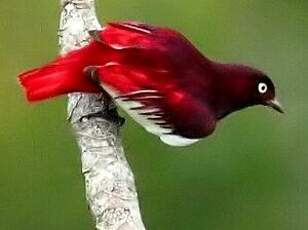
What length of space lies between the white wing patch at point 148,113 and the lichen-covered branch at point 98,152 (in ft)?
0.12

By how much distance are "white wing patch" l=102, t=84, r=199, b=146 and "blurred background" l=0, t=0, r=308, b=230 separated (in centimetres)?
58

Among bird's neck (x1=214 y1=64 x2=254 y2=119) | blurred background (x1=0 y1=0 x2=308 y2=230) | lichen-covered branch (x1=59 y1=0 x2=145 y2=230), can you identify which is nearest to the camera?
lichen-covered branch (x1=59 y1=0 x2=145 y2=230)

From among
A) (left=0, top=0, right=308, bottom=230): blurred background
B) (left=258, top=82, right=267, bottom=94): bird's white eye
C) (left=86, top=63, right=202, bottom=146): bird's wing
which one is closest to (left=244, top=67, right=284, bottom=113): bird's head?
(left=258, top=82, right=267, bottom=94): bird's white eye

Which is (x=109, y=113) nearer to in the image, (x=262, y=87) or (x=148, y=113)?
(x=148, y=113)

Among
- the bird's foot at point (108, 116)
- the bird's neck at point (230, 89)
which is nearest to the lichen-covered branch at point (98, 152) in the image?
the bird's foot at point (108, 116)

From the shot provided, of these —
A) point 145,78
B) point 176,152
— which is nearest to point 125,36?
point 145,78

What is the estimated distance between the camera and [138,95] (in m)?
1.19

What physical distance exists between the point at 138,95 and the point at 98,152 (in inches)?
2.9

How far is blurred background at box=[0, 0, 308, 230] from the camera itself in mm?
1830

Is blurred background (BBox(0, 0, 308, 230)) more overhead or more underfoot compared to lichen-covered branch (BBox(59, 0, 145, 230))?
more underfoot

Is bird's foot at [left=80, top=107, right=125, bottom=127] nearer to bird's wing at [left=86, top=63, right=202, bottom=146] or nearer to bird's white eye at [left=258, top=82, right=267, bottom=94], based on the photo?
bird's wing at [left=86, top=63, right=202, bottom=146]

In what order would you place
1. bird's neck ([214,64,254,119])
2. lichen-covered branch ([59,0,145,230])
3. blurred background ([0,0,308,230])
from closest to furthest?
1. lichen-covered branch ([59,0,145,230])
2. bird's neck ([214,64,254,119])
3. blurred background ([0,0,308,230])

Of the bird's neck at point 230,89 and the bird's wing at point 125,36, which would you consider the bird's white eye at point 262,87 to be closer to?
the bird's neck at point 230,89

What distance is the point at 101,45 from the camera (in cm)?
120
